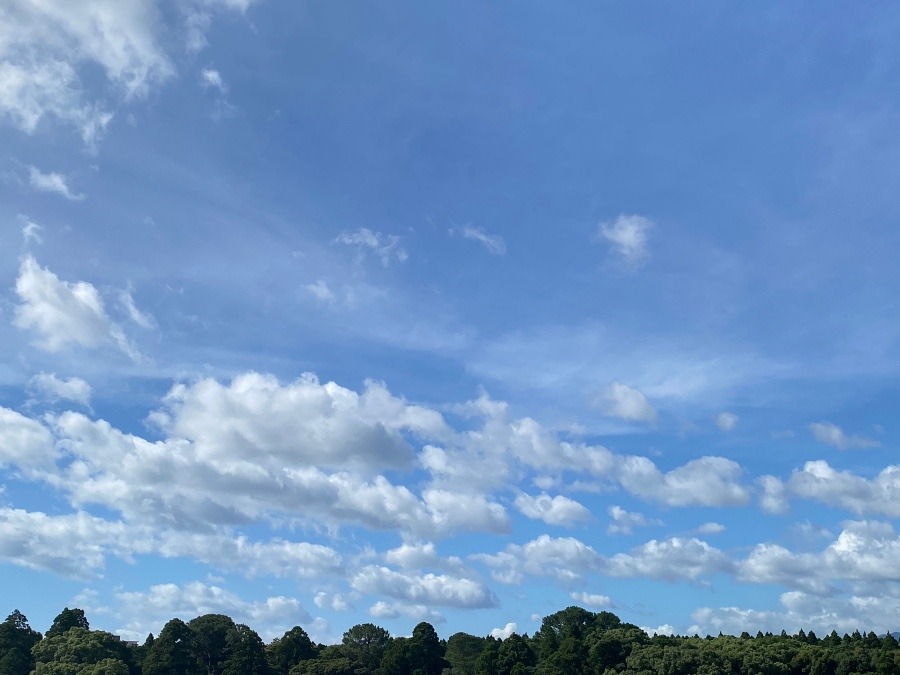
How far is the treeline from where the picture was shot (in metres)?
103

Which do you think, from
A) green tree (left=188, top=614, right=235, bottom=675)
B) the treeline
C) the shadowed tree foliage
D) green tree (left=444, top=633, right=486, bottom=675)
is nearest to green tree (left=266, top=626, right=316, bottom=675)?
the treeline

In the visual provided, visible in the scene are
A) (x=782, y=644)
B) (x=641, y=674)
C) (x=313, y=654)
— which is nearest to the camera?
(x=641, y=674)

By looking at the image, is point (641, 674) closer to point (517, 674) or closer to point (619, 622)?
point (517, 674)

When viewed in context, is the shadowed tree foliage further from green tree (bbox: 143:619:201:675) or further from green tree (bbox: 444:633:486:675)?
green tree (bbox: 444:633:486:675)

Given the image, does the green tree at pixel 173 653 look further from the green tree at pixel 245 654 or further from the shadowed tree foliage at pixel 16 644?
the shadowed tree foliage at pixel 16 644

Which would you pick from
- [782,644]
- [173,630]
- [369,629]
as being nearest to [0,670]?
[173,630]

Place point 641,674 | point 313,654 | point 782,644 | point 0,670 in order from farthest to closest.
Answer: point 313,654 < point 0,670 < point 782,644 < point 641,674

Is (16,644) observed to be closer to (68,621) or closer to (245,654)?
(68,621)

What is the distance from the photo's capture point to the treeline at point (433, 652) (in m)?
103

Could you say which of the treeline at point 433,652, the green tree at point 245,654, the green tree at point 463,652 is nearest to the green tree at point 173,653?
the treeline at point 433,652

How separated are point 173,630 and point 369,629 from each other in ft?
103

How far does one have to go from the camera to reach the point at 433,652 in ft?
417

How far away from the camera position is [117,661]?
381 feet

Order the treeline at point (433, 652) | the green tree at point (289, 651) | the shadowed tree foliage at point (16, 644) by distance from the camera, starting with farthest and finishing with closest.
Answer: the green tree at point (289, 651) < the shadowed tree foliage at point (16, 644) < the treeline at point (433, 652)
